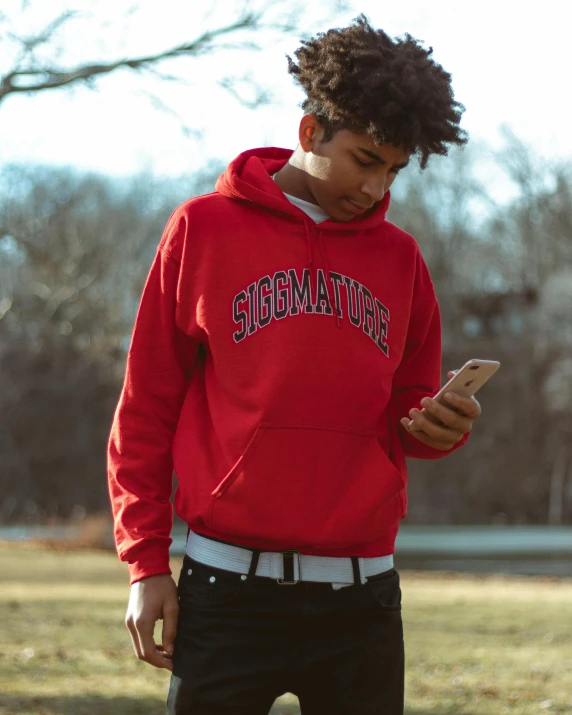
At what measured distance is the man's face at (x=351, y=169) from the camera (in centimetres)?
221

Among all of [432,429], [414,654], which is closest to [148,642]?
[432,429]

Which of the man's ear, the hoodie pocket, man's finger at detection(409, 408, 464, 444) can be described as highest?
the man's ear

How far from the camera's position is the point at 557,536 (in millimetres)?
22922

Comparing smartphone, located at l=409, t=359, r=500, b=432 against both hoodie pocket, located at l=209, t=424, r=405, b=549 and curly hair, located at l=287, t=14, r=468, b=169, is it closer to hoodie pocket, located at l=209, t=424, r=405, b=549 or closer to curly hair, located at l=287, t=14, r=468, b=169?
hoodie pocket, located at l=209, t=424, r=405, b=549

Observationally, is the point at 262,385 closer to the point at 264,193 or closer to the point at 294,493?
the point at 294,493

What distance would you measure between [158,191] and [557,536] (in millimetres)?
16234

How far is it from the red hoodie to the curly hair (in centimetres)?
20

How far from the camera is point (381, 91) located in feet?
7.13

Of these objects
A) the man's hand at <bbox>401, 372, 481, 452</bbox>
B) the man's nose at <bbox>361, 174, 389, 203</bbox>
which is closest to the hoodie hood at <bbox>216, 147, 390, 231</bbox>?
the man's nose at <bbox>361, 174, 389, 203</bbox>

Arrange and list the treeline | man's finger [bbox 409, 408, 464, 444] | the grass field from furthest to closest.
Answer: the treeline < the grass field < man's finger [bbox 409, 408, 464, 444]

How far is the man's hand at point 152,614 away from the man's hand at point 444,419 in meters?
0.57

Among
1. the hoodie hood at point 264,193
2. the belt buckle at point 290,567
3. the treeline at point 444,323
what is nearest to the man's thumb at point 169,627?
the belt buckle at point 290,567

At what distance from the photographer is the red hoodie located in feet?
6.93

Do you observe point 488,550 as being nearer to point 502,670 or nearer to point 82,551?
point 82,551
